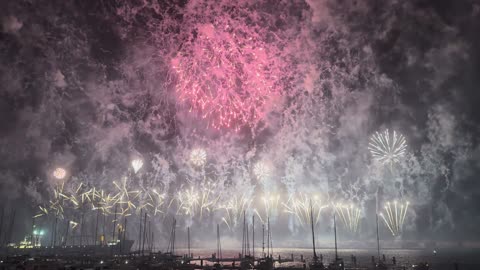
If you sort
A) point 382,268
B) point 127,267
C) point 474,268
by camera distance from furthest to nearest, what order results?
point 474,268
point 382,268
point 127,267

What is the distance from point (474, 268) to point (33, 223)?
475 ft

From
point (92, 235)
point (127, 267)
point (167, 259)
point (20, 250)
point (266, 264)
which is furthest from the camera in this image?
point (92, 235)

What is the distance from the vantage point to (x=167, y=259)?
3893 inches

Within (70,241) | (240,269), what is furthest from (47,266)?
(70,241)

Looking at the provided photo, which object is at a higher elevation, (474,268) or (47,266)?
(47,266)

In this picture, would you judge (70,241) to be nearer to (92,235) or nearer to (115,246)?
(92,235)

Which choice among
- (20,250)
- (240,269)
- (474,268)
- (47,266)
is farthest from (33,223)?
(474,268)

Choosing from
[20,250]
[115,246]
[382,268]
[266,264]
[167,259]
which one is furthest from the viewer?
[115,246]

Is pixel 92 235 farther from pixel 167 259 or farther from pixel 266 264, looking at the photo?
pixel 266 264

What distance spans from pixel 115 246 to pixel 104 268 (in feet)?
250

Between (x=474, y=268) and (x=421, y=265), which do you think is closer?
(x=421, y=265)

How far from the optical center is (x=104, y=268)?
2621 inches

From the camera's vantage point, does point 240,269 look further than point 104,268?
Yes

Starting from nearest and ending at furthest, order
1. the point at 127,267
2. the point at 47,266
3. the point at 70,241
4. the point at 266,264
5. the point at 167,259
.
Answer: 1. the point at 47,266
2. the point at 127,267
3. the point at 266,264
4. the point at 167,259
5. the point at 70,241
